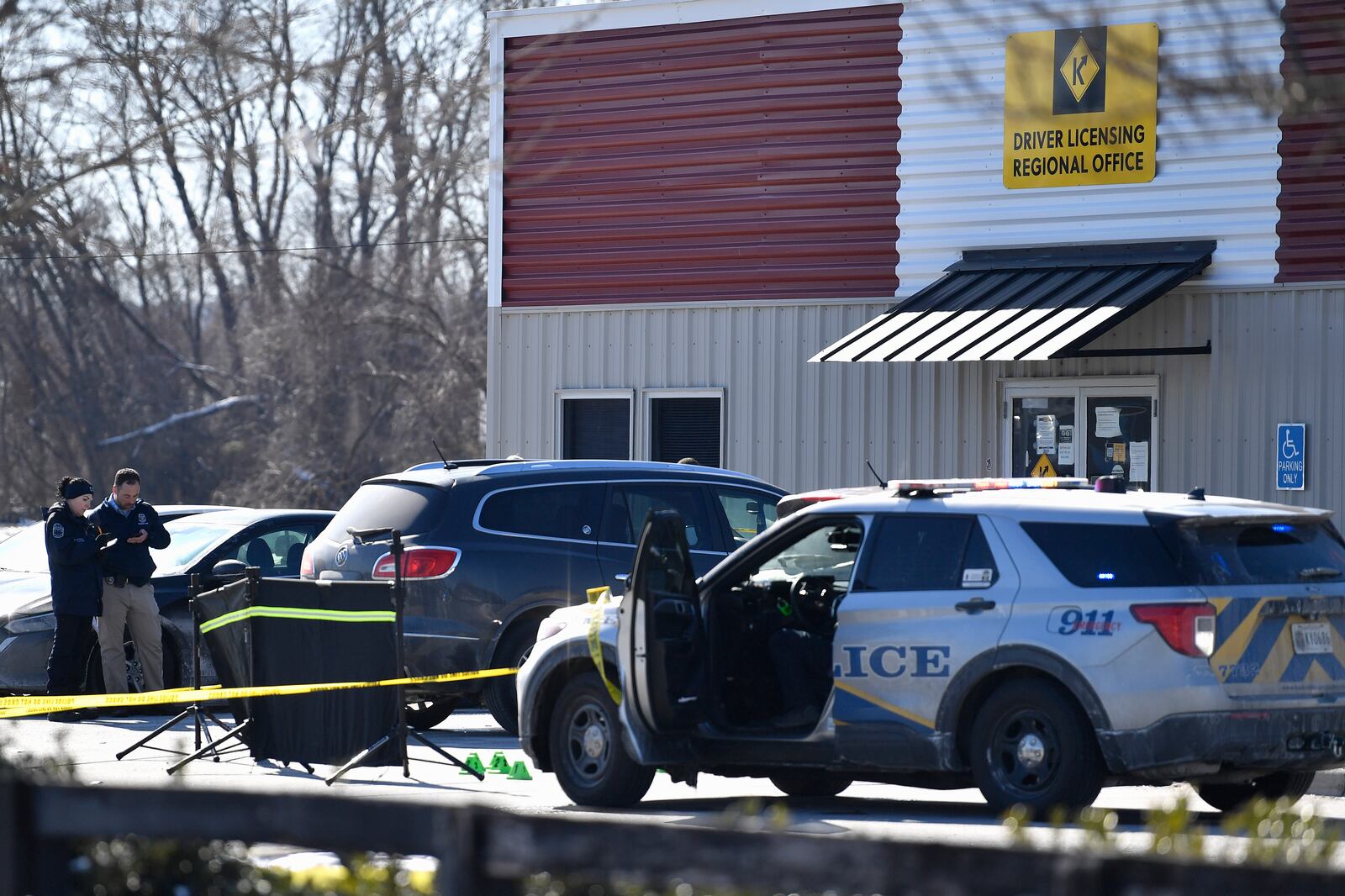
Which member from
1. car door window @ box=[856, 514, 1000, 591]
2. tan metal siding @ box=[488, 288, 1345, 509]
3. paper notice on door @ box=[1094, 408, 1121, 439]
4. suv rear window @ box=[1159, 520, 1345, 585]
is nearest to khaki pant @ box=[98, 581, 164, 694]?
tan metal siding @ box=[488, 288, 1345, 509]

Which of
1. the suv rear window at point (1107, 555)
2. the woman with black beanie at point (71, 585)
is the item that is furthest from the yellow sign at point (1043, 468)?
the suv rear window at point (1107, 555)

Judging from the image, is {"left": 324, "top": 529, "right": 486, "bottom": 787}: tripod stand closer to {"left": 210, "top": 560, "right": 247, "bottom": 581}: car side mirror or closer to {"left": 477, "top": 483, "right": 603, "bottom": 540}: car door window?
{"left": 477, "top": 483, "right": 603, "bottom": 540}: car door window

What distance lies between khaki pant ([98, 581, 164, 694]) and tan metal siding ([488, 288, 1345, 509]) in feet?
20.1

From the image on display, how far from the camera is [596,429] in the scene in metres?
19.9

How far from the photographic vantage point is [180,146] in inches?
225

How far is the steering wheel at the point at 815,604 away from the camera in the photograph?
32.8 ft

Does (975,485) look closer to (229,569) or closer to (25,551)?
(229,569)

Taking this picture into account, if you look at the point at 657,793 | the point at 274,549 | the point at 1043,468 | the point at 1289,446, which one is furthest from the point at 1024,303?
the point at 657,793

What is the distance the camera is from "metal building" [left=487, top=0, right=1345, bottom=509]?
16656 mm

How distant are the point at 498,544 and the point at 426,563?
0.51m

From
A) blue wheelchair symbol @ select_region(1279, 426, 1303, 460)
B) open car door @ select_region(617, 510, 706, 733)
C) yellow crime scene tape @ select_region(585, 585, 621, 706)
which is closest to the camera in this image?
open car door @ select_region(617, 510, 706, 733)

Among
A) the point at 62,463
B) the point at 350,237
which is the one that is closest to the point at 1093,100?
the point at 350,237

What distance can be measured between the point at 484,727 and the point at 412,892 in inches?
382

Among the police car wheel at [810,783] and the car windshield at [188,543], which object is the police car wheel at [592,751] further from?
the car windshield at [188,543]
